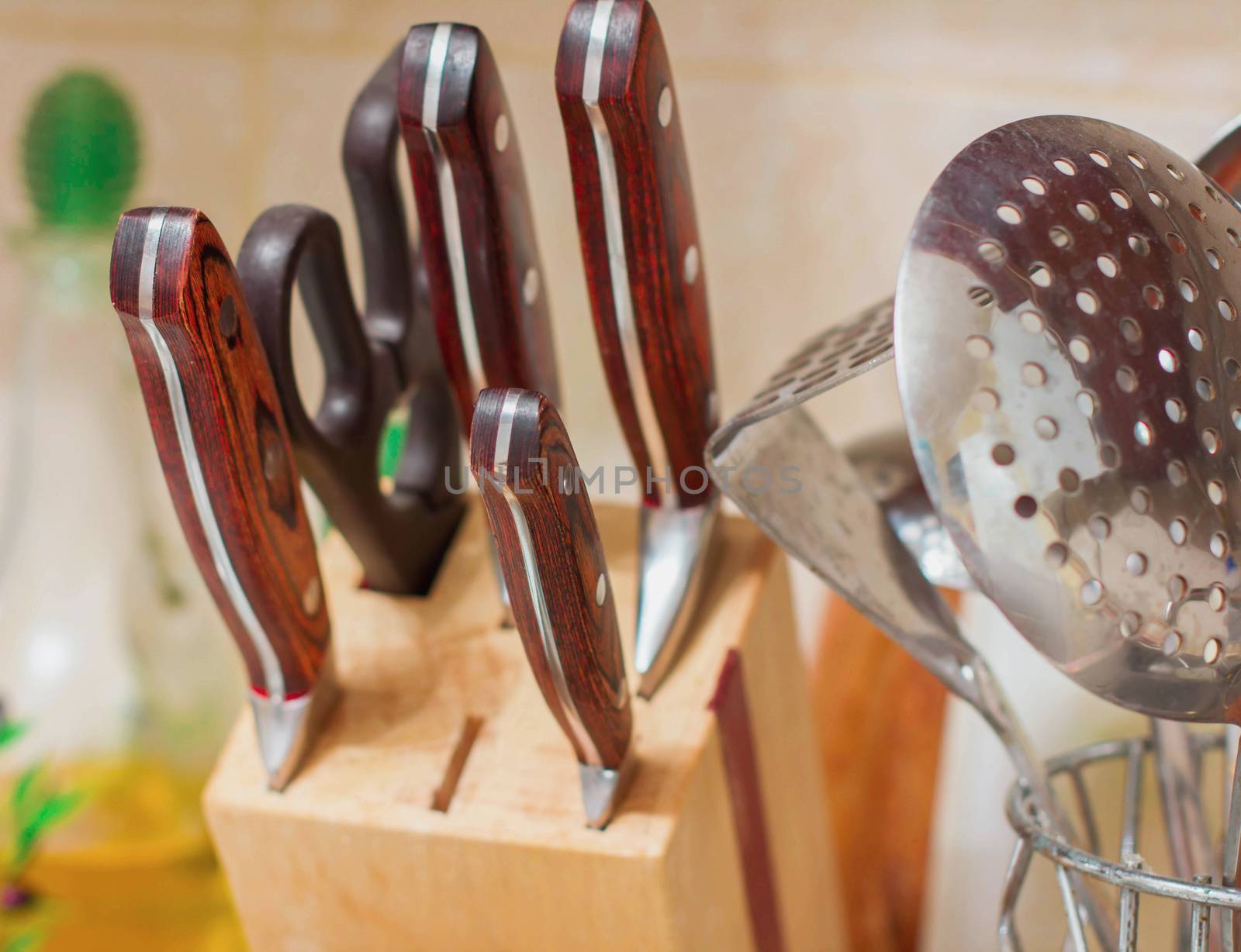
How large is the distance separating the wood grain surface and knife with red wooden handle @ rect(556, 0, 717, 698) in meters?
0.19

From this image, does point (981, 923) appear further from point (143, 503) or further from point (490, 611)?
point (143, 503)

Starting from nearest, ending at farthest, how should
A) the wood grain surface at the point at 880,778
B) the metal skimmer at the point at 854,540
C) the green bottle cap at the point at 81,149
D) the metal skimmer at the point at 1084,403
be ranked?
the metal skimmer at the point at 1084,403
the metal skimmer at the point at 854,540
the wood grain surface at the point at 880,778
the green bottle cap at the point at 81,149

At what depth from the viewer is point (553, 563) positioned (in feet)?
0.97

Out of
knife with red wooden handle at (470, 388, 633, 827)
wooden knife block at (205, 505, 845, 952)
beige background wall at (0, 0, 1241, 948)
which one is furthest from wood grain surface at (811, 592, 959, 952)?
knife with red wooden handle at (470, 388, 633, 827)

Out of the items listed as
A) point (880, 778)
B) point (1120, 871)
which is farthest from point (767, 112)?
point (1120, 871)

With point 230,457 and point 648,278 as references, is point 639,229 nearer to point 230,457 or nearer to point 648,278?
point 648,278

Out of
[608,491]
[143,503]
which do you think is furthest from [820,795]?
[143,503]

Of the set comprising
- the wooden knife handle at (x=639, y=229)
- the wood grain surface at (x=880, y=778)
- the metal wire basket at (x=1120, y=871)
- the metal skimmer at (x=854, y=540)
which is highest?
the wooden knife handle at (x=639, y=229)

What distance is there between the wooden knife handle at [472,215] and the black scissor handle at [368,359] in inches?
1.2

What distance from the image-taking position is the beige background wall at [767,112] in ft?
1.88

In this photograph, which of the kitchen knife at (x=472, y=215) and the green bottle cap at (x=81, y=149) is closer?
the kitchen knife at (x=472, y=215)

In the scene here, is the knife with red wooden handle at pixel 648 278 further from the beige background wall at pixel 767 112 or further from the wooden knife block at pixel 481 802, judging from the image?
the beige background wall at pixel 767 112

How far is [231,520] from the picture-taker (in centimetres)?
32

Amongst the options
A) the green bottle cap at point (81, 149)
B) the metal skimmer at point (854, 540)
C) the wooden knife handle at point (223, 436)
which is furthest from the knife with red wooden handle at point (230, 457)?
the green bottle cap at point (81, 149)
